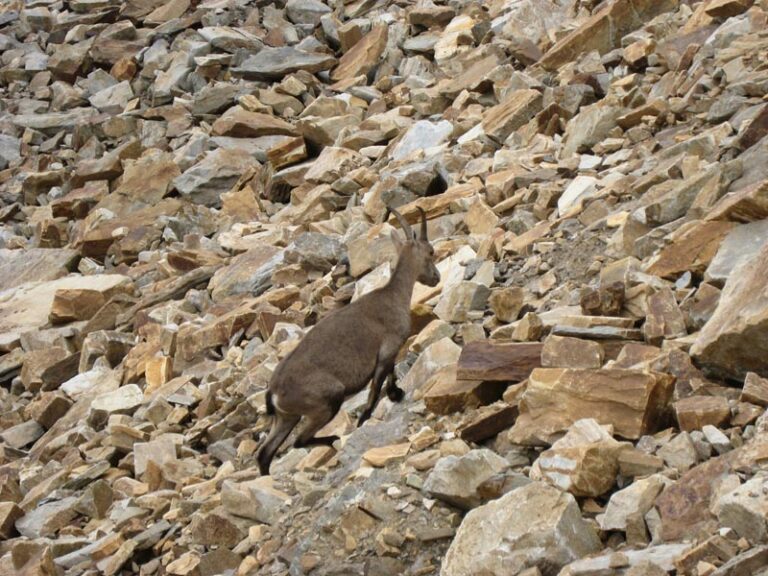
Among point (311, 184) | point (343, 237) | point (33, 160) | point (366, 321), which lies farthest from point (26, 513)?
point (33, 160)

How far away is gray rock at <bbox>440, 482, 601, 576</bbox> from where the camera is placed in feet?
19.0

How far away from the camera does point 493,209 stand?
13125 millimetres

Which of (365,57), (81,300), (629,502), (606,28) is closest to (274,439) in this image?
(629,502)

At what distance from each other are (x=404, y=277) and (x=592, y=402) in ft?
11.9

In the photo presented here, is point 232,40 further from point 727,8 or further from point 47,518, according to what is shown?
point 47,518

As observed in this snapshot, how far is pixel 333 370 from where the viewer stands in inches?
360

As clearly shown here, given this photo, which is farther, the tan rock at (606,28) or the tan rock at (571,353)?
the tan rock at (606,28)

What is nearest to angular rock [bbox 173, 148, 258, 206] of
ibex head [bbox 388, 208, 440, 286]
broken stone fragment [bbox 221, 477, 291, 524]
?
ibex head [bbox 388, 208, 440, 286]

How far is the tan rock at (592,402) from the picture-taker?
683cm

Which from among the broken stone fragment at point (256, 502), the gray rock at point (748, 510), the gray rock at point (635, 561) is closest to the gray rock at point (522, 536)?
the gray rock at point (635, 561)

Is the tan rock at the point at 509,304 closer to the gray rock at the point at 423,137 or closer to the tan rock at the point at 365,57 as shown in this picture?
the gray rock at the point at 423,137

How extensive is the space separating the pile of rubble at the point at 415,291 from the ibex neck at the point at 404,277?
338mm

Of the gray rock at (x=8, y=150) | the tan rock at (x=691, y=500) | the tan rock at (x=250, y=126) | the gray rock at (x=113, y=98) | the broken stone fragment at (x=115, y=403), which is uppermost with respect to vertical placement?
the tan rock at (x=691, y=500)

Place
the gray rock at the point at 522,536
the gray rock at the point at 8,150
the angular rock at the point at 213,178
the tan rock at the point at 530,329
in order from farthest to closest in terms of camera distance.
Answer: the gray rock at the point at 8,150
the angular rock at the point at 213,178
the tan rock at the point at 530,329
the gray rock at the point at 522,536
